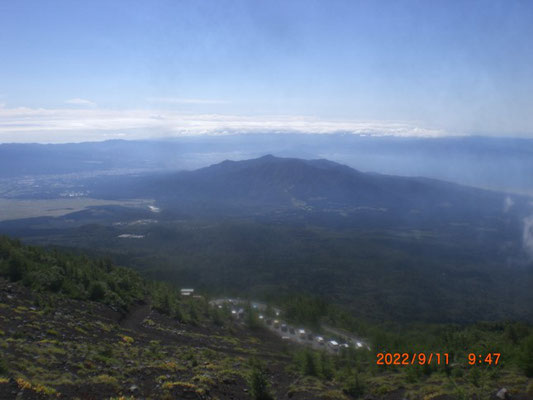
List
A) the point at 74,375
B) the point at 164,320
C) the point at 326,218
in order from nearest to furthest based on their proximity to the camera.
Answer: the point at 74,375
the point at 164,320
the point at 326,218

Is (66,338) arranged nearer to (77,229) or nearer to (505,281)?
(505,281)

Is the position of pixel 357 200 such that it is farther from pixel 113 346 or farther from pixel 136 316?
pixel 113 346

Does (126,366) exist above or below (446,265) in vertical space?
above

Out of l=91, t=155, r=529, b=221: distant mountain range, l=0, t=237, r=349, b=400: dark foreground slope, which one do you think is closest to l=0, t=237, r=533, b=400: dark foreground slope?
l=0, t=237, r=349, b=400: dark foreground slope

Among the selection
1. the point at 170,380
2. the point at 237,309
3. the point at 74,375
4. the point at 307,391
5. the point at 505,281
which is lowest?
the point at 505,281

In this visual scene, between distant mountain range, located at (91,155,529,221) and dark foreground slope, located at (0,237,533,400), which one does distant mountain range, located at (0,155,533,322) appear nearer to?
distant mountain range, located at (91,155,529,221)

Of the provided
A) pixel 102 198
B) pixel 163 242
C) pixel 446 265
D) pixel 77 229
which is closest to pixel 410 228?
pixel 446 265

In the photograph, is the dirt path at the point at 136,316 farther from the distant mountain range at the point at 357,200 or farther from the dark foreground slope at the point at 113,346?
the distant mountain range at the point at 357,200
